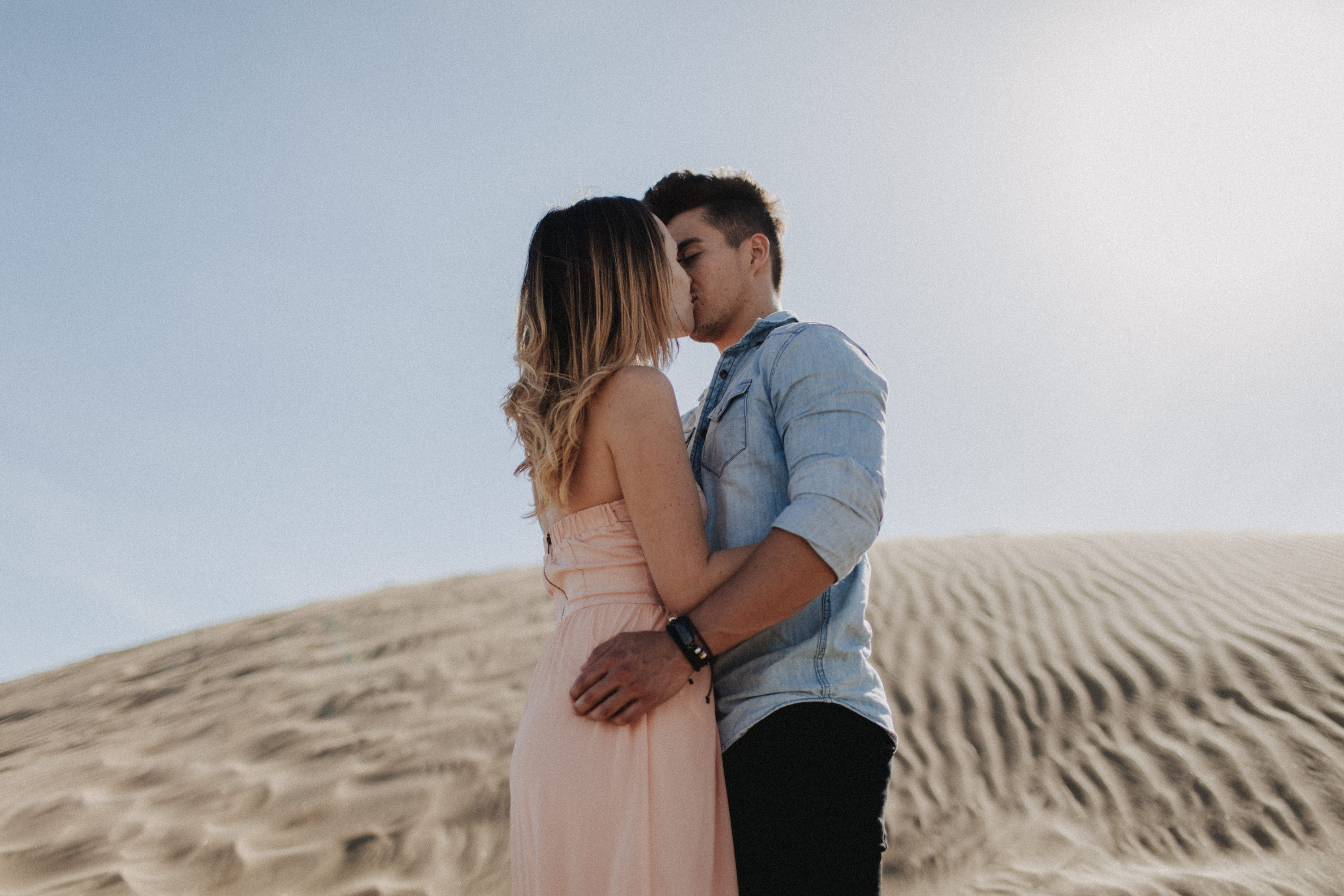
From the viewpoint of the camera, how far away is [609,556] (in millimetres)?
1787

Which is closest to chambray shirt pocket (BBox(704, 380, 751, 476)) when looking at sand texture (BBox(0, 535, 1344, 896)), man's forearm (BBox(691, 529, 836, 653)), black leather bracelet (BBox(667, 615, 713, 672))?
man's forearm (BBox(691, 529, 836, 653))

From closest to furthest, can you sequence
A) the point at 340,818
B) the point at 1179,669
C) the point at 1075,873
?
the point at 1075,873 < the point at 340,818 < the point at 1179,669

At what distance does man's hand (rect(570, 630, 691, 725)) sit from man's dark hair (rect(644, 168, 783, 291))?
1299 mm

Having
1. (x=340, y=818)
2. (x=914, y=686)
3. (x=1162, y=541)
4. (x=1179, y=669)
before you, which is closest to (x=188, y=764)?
(x=340, y=818)

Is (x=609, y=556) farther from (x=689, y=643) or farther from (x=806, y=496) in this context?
(x=806, y=496)

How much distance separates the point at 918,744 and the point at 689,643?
16.1 ft

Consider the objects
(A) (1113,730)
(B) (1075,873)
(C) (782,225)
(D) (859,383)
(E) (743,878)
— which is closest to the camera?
(E) (743,878)

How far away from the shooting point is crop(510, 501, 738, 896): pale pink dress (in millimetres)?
1519

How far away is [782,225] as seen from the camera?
2.70m

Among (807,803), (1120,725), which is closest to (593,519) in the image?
(807,803)

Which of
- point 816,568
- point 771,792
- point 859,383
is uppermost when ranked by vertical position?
point 859,383

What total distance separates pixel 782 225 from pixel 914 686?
486 cm

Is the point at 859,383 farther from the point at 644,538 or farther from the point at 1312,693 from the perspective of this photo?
the point at 1312,693

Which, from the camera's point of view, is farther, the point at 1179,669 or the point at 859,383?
the point at 1179,669
